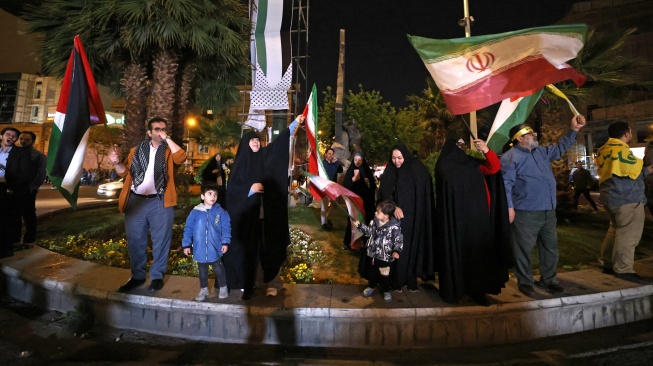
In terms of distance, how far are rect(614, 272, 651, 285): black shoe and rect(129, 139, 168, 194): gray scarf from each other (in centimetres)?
591

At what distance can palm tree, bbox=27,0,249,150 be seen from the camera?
27.3 feet

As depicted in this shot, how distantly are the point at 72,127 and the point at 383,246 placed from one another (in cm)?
388

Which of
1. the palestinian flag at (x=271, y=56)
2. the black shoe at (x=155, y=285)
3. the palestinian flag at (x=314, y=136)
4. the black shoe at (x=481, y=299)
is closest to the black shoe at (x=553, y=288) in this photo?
the black shoe at (x=481, y=299)

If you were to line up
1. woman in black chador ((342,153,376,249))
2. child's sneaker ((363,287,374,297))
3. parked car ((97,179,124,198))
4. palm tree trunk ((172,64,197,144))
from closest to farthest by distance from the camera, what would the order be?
child's sneaker ((363,287,374,297)) → woman in black chador ((342,153,376,249)) → palm tree trunk ((172,64,197,144)) → parked car ((97,179,124,198))

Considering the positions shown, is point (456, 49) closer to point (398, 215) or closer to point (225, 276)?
point (398, 215)

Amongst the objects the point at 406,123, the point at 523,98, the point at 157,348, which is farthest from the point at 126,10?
the point at 406,123

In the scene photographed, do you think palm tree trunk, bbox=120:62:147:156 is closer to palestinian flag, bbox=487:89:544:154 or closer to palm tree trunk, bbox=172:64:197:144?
palm tree trunk, bbox=172:64:197:144

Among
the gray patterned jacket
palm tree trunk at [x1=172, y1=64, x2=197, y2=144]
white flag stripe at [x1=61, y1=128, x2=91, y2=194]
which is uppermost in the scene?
palm tree trunk at [x1=172, y1=64, x2=197, y2=144]

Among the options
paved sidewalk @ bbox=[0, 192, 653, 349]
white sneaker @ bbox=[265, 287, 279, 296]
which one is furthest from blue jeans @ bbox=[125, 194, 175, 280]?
white sneaker @ bbox=[265, 287, 279, 296]

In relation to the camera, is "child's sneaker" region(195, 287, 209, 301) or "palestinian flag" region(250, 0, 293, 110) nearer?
"child's sneaker" region(195, 287, 209, 301)

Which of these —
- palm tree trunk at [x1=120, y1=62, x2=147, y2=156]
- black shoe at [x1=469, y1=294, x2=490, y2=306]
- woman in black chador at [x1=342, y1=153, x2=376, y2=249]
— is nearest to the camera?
black shoe at [x1=469, y1=294, x2=490, y2=306]

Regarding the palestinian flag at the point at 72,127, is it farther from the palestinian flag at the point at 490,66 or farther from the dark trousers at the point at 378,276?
the palestinian flag at the point at 490,66

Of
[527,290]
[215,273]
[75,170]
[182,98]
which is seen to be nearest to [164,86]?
[182,98]

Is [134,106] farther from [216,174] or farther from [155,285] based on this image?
[155,285]
